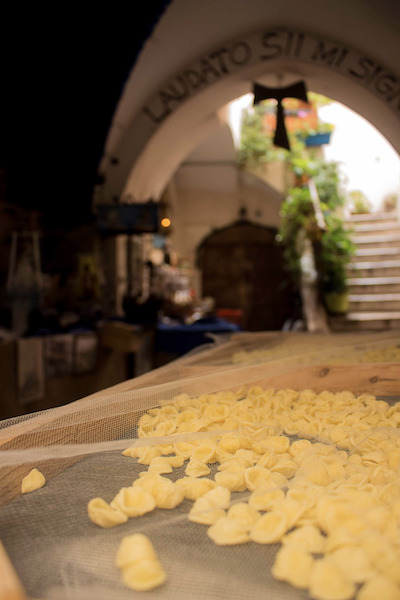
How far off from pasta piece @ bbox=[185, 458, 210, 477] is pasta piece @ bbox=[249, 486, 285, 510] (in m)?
0.16

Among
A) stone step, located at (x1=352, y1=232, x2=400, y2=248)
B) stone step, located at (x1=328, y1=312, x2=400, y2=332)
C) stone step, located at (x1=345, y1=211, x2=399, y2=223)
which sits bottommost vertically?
stone step, located at (x1=328, y1=312, x2=400, y2=332)

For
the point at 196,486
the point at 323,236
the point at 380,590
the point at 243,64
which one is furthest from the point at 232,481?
the point at 323,236

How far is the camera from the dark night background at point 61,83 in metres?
2.51

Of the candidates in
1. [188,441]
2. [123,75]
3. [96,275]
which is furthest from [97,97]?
[188,441]

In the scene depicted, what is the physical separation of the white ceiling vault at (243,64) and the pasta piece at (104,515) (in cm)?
527

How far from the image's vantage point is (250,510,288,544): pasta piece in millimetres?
770

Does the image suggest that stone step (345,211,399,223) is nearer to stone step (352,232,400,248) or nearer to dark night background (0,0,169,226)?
stone step (352,232,400,248)

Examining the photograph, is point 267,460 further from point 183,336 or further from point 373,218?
point 373,218

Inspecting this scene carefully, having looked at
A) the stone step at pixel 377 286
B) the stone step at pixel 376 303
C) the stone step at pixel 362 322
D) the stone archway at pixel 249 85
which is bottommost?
the stone step at pixel 362 322

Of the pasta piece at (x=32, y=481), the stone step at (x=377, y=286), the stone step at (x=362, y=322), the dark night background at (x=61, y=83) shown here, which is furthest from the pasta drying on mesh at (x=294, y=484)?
the stone step at (x=377, y=286)

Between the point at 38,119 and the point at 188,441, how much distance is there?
2.72m

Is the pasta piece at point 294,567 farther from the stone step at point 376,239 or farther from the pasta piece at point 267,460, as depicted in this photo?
the stone step at point 376,239

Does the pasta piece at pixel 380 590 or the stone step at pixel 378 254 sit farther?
the stone step at pixel 378 254

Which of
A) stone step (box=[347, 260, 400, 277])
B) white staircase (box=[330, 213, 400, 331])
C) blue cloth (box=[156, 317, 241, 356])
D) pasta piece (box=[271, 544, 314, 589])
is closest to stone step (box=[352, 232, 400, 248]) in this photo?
white staircase (box=[330, 213, 400, 331])
